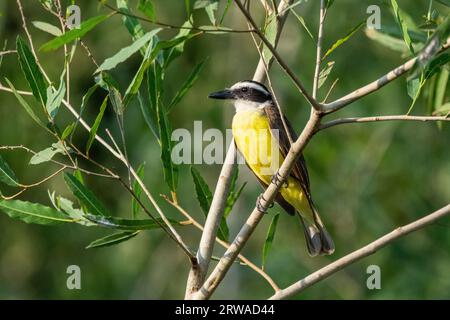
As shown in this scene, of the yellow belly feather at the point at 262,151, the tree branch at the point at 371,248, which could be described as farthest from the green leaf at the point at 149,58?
the yellow belly feather at the point at 262,151

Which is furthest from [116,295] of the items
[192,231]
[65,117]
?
[65,117]

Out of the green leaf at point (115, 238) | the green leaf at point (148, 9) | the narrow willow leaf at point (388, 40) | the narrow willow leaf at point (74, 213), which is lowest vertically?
the green leaf at point (115, 238)

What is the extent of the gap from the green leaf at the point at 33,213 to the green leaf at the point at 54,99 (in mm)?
379

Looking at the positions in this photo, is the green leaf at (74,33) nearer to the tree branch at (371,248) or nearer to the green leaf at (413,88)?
the tree branch at (371,248)

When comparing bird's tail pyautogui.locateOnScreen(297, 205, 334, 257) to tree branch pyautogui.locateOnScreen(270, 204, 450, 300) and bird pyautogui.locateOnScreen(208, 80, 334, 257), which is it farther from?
tree branch pyautogui.locateOnScreen(270, 204, 450, 300)

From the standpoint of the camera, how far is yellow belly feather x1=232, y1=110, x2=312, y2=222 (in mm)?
4199

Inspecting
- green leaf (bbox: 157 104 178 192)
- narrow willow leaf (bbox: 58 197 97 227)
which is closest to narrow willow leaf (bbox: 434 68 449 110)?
green leaf (bbox: 157 104 178 192)

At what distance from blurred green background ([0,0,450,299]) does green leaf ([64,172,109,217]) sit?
11.5 ft

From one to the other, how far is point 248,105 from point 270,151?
0.41 m

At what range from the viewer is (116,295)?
28.0ft

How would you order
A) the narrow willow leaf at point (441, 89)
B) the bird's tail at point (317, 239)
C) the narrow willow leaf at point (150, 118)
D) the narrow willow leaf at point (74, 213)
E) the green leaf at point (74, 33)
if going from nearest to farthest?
the green leaf at point (74, 33)
the narrow willow leaf at point (74, 213)
the narrow willow leaf at point (150, 118)
the narrow willow leaf at point (441, 89)
the bird's tail at point (317, 239)

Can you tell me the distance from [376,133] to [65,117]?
3.05 m

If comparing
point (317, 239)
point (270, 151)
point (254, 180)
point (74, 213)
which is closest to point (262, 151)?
point (270, 151)

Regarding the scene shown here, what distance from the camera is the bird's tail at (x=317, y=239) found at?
433 centimetres
